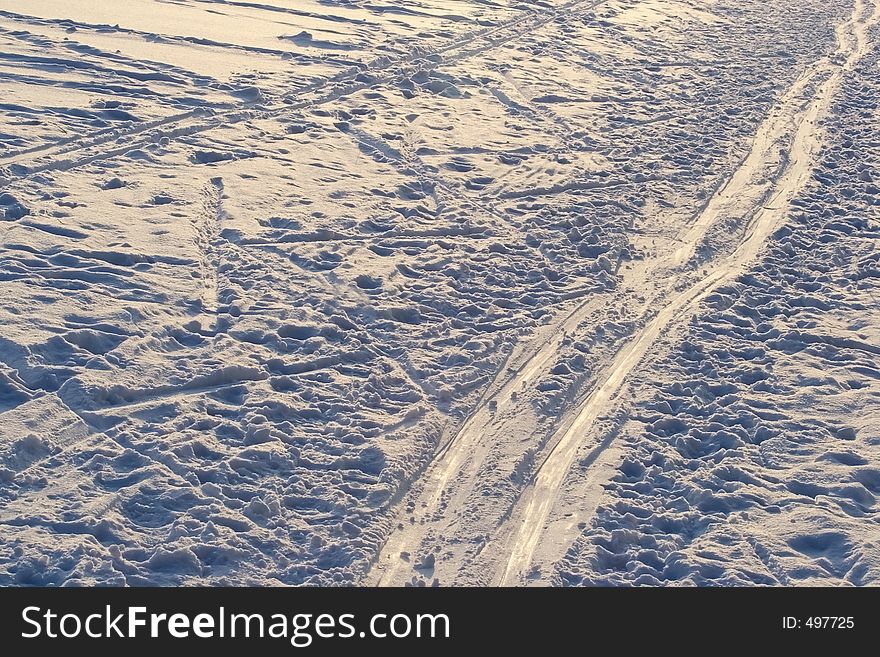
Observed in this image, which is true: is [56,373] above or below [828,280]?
below

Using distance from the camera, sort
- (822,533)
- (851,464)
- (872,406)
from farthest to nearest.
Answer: (872,406) < (851,464) < (822,533)

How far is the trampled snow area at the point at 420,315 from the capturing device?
4.52 m

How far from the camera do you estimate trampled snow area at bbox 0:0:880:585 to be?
4.52m

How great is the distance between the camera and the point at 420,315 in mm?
6207

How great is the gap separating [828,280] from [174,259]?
4155 mm

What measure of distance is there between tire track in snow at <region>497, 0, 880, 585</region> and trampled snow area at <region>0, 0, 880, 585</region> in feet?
0.07

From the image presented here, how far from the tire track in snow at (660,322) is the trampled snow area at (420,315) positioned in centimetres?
2

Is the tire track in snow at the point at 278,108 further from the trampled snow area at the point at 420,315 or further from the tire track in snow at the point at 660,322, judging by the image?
the tire track in snow at the point at 660,322

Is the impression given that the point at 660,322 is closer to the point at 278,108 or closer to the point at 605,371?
the point at 605,371

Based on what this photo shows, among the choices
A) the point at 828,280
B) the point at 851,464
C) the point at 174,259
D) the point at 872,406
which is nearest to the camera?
the point at 851,464

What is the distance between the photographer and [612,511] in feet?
15.5

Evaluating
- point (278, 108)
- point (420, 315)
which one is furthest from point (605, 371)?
point (278, 108)
